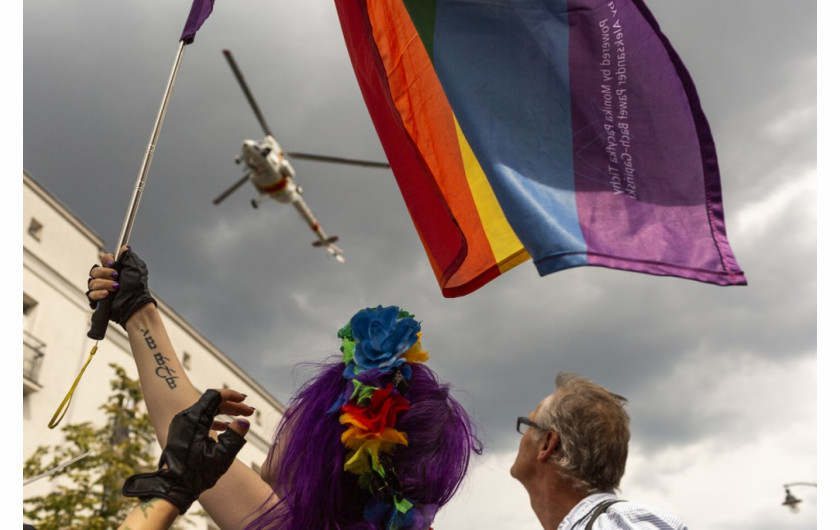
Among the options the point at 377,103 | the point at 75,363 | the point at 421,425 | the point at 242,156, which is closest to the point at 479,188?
the point at 377,103

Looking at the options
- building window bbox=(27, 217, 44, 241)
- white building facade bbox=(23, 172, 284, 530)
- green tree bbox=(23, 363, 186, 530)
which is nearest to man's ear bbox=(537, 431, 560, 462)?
green tree bbox=(23, 363, 186, 530)

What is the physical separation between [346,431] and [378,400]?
0.13m

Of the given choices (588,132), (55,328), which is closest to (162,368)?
(588,132)

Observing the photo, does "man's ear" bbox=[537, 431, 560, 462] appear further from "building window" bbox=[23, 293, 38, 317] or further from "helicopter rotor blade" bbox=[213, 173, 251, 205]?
"helicopter rotor blade" bbox=[213, 173, 251, 205]

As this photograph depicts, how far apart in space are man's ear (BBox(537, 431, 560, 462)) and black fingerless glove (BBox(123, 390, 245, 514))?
1.42 metres

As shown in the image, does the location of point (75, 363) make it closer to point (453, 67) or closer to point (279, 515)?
point (453, 67)

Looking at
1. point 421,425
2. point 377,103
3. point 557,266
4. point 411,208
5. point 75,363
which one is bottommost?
point 421,425

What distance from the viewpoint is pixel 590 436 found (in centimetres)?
304

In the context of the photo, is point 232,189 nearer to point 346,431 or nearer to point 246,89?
point 246,89

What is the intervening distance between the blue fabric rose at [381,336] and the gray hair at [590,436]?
83cm

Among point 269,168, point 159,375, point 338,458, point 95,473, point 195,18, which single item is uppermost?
point 269,168

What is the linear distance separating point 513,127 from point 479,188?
39cm

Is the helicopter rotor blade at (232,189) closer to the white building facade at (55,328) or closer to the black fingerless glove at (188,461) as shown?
the white building facade at (55,328)

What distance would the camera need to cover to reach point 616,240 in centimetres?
358
